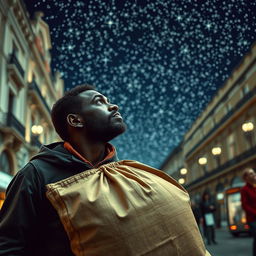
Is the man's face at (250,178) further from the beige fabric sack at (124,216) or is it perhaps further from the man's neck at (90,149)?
the beige fabric sack at (124,216)

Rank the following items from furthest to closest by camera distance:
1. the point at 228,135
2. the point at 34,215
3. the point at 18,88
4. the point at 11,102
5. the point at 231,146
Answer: the point at 228,135 → the point at 231,146 → the point at 18,88 → the point at 11,102 → the point at 34,215

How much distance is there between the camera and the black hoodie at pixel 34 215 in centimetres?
129

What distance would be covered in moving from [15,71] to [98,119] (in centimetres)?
1716

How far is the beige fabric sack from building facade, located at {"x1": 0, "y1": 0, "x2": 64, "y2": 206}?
42.2 feet

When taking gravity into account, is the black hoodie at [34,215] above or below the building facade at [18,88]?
below

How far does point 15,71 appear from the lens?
57.7 feet

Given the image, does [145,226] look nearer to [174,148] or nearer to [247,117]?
[247,117]

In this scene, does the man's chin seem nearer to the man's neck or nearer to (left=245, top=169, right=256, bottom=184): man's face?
the man's neck

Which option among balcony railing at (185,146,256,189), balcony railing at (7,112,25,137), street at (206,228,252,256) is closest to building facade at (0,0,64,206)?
balcony railing at (7,112,25,137)

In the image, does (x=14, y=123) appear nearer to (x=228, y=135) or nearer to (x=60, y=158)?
(x=60, y=158)

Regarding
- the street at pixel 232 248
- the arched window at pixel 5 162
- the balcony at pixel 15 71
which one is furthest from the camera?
the balcony at pixel 15 71

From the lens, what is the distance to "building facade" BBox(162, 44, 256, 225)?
89.7ft

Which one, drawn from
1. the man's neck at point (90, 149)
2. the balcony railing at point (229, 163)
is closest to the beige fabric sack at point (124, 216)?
the man's neck at point (90, 149)

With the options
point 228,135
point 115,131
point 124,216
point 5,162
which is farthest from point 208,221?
point 228,135
